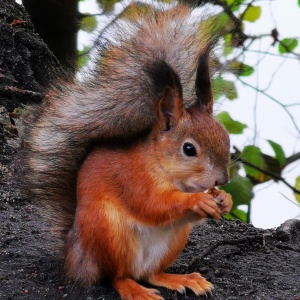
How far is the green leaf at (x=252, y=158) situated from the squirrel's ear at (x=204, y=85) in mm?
708

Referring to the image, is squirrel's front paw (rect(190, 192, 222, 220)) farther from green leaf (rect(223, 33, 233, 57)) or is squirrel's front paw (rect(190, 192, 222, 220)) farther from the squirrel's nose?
green leaf (rect(223, 33, 233, 57))

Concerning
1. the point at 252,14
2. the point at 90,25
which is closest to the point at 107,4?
the point at 90,25

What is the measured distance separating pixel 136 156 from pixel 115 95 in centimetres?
14

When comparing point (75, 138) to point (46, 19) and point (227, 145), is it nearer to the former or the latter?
point (227, 145)

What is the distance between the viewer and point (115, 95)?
1.47 meters

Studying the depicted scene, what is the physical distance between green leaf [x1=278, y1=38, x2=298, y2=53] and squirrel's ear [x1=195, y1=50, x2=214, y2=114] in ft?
3.92

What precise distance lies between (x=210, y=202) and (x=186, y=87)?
0.30 metres

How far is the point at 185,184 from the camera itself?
4.51 ft

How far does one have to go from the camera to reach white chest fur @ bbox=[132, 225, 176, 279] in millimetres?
1407

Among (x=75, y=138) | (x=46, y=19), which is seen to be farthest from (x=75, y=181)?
(x=46, y=19)

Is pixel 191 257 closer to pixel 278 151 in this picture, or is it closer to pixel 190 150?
pixel 190 150

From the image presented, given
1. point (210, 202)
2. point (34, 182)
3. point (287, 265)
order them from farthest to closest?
point (287, 265)
point (34, 182)
point (210, 202)

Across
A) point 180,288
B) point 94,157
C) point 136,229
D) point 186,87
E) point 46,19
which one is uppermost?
point 46,19

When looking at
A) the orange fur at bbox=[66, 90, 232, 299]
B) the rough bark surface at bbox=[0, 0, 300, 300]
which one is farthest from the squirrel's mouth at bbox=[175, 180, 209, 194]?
the rough bark surface at bbox=[0, 0, 300, 300]
